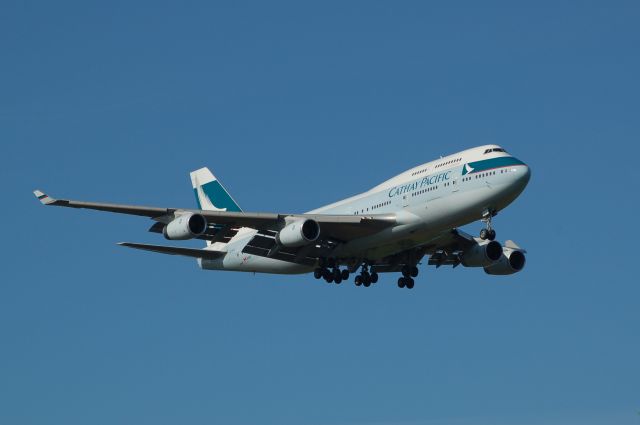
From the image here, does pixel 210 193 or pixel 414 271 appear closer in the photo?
pixel 414 271

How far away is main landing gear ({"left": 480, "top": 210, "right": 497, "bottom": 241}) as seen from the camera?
57781 mm

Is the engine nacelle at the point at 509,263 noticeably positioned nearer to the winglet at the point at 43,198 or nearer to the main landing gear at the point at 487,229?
the main landing gear at the point at 487,229

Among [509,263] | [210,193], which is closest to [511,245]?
[509,263]

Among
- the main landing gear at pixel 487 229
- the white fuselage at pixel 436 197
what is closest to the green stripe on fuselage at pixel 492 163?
the white fuselage at pixel 436 197

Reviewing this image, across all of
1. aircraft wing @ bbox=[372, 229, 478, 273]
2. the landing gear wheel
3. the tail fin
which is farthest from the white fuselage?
the tail fin

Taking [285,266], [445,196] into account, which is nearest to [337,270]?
[285,266]

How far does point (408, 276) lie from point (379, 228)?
23.4 feet

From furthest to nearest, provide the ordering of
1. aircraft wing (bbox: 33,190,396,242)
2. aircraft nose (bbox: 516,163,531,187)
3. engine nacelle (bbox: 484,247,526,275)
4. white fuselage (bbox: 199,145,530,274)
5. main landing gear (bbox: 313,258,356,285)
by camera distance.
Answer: engine nacelle (bbox: 484,247,526,275)
main landing gear (bbox: 313,258,356,285)
aircraft wing (bbox: 33,190,396,242)
white fuselage (bbox: 199,145,530,274)
aircraft nose (bbox: 516,163,531,187)

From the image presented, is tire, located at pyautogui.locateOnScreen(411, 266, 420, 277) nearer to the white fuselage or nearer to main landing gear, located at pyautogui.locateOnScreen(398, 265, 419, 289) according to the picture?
main landing gear, located at pyautogui.locateOnScreen(398, 265, 419, 289)

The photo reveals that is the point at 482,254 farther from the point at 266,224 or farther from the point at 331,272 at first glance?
the point at 266,224

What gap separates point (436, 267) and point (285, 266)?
8869mm

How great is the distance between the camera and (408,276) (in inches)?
2653

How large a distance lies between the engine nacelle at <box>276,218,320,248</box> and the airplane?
51 mm

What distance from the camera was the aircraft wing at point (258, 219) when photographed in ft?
197
